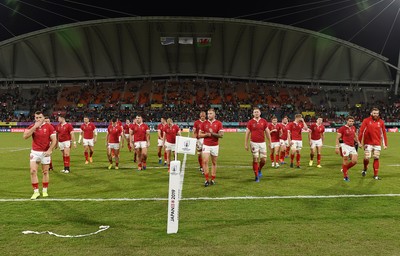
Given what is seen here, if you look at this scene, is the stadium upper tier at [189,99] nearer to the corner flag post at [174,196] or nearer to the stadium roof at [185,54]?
the stadium roof at [185,54]

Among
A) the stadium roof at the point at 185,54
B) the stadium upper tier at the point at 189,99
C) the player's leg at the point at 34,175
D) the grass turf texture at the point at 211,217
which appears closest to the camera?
the grass turf texture at the point at 211,217

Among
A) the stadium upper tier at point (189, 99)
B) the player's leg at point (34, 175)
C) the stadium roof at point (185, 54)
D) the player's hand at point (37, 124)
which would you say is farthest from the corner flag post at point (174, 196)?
the stadium roof at point (185, 54)

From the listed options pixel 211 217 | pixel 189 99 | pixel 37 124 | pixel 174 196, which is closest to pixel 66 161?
pixel 37 124

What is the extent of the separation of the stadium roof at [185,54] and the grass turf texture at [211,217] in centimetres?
4875

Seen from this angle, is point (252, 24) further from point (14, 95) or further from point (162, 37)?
point (14, 95)

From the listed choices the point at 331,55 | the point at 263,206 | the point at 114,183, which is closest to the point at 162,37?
the point at 331,55

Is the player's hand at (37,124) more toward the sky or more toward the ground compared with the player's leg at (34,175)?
more toward the sky

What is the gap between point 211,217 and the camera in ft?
22.9

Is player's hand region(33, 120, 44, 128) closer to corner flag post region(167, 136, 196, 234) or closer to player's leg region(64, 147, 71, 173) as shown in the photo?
corner flag post region(167, 136, 196, 234)

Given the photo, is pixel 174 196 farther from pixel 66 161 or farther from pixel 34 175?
pixel 66 161

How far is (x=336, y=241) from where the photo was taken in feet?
18.3

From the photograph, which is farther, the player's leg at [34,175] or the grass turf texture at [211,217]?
the player's leg at [34,175]

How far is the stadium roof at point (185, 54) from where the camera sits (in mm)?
59438

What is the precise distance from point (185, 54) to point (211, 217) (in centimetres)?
6325
